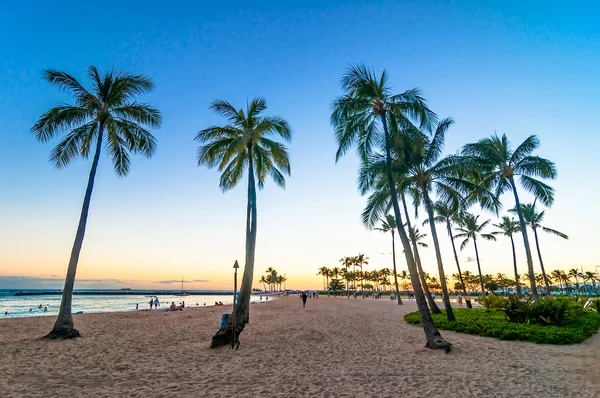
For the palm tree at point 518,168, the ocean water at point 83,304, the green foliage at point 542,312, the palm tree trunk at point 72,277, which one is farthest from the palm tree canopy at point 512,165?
the ocean water at point 83,304

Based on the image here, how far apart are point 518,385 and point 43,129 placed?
72.1 ft

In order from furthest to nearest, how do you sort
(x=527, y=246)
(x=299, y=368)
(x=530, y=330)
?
(x=527, y=246) → (x=530, y=330) → (x=299, y=368)

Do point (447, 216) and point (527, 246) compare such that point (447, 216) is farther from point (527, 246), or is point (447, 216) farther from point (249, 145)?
point (249, 145)

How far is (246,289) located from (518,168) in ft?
67.7

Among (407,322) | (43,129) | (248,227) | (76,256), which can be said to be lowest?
(407,322)

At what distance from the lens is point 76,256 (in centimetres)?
1454

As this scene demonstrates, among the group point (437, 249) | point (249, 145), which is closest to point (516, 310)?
point (437, 249)

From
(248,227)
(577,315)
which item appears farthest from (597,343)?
(248,227)

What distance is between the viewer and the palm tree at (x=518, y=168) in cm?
1995

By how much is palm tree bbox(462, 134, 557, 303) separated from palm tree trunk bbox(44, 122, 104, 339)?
77.5 feet

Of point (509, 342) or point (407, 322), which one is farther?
point (407, 322)

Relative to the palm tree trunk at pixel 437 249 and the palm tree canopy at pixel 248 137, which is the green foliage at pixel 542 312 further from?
the palm tree canopy at pixel 248 137

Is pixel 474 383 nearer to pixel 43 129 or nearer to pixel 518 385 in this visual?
pixel 518 385

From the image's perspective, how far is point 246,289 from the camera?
1355 cm
